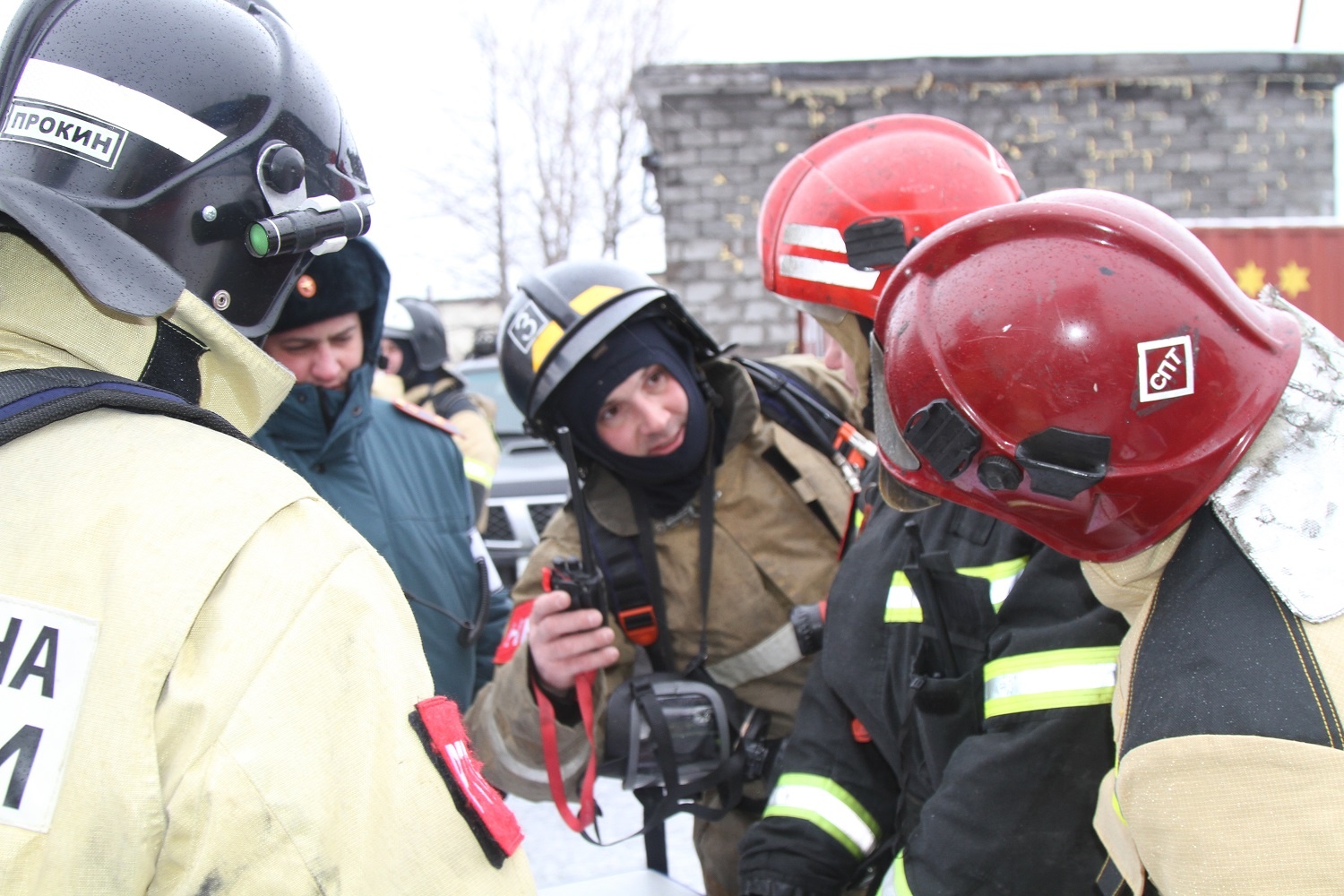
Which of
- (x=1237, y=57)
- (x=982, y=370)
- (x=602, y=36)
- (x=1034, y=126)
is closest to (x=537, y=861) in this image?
(x=982, y=370)

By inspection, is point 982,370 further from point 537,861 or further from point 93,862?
point 537,861

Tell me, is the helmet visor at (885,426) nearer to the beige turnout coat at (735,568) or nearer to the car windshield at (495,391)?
the beige turnout coat at (735,568)

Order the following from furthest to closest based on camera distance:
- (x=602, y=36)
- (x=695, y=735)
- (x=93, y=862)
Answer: (x=602, y=36), (x=695, y=735), (x=93, y=862)

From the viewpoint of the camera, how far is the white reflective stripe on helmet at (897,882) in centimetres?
131

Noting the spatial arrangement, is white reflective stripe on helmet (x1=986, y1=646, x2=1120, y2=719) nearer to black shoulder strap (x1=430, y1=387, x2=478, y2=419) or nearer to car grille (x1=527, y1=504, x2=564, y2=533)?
black shoulder strap (x1=430, y1=387, x2=478, y2=419)

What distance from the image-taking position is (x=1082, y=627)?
1186mm

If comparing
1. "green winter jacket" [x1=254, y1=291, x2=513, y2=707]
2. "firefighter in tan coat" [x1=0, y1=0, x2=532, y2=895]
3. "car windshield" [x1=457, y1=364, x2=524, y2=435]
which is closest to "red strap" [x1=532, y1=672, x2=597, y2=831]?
"green winter jacket" [x1=254, y1=291, x2=513, y2=707]

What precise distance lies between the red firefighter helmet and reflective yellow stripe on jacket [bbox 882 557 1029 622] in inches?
22.0

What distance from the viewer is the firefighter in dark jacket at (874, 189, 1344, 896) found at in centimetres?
82

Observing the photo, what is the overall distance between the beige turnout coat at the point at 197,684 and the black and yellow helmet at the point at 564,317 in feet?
4.80

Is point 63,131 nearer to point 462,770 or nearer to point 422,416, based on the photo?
point 462,770

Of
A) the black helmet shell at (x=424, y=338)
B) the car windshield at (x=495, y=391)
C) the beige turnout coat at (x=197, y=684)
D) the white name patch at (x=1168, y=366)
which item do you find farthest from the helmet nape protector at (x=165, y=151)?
the car windshield at (x=495, y=391)

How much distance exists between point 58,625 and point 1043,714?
107cm

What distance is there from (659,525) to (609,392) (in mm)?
349
